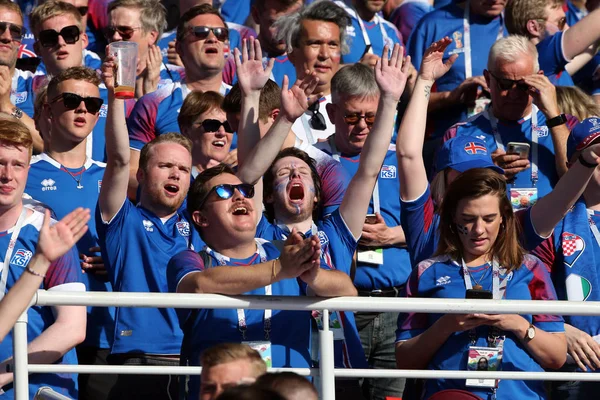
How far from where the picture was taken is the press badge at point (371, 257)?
6145mm

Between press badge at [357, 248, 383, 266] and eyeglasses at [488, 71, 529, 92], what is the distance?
1362 mm

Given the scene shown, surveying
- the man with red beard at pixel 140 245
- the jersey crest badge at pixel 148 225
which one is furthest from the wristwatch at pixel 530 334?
the jersey crest badge at pixel 148 225

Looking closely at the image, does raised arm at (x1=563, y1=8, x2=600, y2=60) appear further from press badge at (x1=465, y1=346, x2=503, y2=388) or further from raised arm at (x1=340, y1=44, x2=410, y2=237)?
press badge at (x1=465, y1=346, x2=503, y2=388)

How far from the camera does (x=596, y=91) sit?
28.0 ft

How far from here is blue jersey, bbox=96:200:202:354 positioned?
17.8ft

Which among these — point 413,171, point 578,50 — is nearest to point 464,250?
point 413,171

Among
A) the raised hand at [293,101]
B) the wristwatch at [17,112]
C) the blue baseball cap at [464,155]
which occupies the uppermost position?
the wristwatch at [17,112]

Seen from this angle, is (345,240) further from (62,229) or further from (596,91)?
(596,91)

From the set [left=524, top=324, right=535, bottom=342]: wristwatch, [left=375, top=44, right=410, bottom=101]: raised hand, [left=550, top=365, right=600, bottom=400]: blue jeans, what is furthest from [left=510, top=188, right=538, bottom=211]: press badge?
[left=524, top=324, right=535, bottom=342]: wristwatch

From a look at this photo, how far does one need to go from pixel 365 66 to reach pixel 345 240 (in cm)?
158

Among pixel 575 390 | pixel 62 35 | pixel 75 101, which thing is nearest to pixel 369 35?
pixel 62 35

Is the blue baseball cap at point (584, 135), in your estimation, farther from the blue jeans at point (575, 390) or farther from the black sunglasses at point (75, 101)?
the black sunglasses at point (75, 101)

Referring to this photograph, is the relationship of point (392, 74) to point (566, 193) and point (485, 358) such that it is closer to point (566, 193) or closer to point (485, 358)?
point (566, 193)

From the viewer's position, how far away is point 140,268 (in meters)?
5.52
